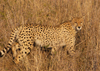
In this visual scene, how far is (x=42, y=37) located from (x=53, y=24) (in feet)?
1.98

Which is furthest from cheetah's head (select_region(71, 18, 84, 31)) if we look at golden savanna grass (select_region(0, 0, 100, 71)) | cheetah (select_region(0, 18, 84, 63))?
golden savanna grass (select_region(0, 0, 100, 71))

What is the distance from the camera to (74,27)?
364 centimetres

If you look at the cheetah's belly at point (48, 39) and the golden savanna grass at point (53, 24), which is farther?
the cheetah's belly at point (48, 39)

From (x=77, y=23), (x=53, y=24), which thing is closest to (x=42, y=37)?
(x=53, y=24)

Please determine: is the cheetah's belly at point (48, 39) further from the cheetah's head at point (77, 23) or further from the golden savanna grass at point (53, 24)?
the cheetah's head at point (77, 23)

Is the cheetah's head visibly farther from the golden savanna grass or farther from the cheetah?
the golden savanna grass

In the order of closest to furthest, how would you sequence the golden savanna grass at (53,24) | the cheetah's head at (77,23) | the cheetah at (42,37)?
the golden savanna grass at (53,24) → the cheetah at (42,37) → the cheetah's head at (77,23)

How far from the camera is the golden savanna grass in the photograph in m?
2.64

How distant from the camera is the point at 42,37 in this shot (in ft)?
10.8

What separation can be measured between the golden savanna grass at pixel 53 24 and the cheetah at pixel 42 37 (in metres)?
0.14

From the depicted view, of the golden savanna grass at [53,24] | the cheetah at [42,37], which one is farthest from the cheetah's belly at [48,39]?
the golden savanna grass at [53,24]

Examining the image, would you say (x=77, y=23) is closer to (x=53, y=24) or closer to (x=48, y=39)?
(x=53, y=24)

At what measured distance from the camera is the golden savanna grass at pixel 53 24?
8.66 feet

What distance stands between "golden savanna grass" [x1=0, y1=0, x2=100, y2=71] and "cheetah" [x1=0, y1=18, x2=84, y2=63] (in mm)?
137
